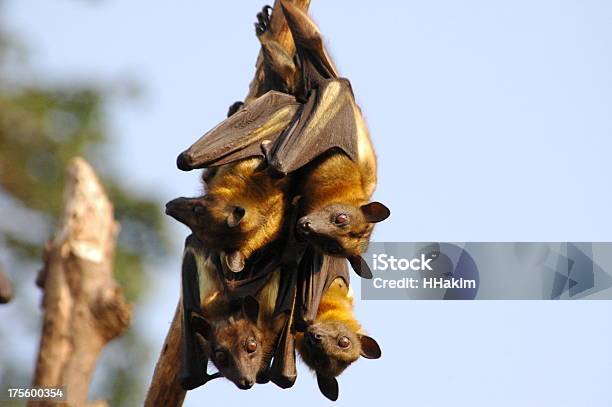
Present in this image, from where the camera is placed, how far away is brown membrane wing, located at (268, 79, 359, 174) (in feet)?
31.8

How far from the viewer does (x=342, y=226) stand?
9617 millimetres

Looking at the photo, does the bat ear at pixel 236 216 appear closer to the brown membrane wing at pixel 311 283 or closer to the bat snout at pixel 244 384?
the brown membrane wing at pixel 311 283

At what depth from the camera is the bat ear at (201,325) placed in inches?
398

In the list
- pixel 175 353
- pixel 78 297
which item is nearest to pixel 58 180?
pixel 175 353

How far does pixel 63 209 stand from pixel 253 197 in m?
1.63

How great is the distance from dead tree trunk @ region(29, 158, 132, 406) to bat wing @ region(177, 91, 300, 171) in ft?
4.01

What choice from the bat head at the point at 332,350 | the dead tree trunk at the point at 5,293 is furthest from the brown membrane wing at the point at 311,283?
the dead tree trunk at the point at 5,293

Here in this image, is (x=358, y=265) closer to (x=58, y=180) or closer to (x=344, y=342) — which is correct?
(x=344, y=342)

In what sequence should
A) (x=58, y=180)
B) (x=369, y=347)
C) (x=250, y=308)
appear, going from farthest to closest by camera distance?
(x=58, y=180) < (x=369, y=347) < (x=250, y=308)

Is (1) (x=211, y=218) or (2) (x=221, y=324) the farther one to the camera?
(2) (x=221, y=324)

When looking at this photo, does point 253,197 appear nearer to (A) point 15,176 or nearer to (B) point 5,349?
(B) point 5,349

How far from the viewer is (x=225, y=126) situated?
9914mm

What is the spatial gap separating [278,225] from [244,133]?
686 mm

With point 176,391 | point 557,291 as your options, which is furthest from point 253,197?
point 557,291
